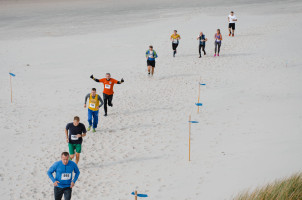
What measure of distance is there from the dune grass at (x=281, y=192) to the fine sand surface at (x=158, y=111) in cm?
81

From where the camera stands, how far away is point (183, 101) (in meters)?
14.9

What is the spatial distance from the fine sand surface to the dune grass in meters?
0.81

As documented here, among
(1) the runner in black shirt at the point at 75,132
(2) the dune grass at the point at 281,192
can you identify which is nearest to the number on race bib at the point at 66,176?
(1) the runner in black shirt at the point at 75,132

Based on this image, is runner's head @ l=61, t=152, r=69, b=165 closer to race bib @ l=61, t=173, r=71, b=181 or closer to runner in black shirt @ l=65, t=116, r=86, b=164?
race bib @ l=61, t=173, r=71, b=181

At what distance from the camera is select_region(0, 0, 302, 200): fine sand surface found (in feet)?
30.5

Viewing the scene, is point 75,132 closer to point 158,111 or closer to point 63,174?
point 63,174

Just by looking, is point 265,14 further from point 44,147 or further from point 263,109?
point 44,147

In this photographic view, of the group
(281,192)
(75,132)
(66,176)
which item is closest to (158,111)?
(75,132)

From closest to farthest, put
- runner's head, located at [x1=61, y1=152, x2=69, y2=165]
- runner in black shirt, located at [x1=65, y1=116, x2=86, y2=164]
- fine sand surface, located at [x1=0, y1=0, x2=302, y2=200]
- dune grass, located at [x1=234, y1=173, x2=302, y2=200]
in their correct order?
dune grass, located at [x1=234, y1=173, x2=302, y2=200]
runner's head, located at [x1=61, y1=152, x2=69, y2=165]
fine sand surface, located at [x1=0, y1=0, x2=302, y2=200]
runner in black shirt, located at [x1=65, y1=116, x2=86, y2=164]

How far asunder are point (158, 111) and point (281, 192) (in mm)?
7199

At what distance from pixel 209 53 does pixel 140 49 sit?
466cm

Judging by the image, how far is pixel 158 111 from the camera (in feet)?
45.9

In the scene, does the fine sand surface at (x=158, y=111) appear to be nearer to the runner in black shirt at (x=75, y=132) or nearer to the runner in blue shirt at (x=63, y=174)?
the runner in black shirt at (x=75, y=132)

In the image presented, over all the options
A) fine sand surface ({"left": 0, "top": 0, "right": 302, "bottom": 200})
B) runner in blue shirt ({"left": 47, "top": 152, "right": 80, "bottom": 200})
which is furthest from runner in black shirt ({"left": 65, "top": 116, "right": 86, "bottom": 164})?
runner in blue shirt ({"left": 47, "top": 152, "right": 80, "bottom": 200})
